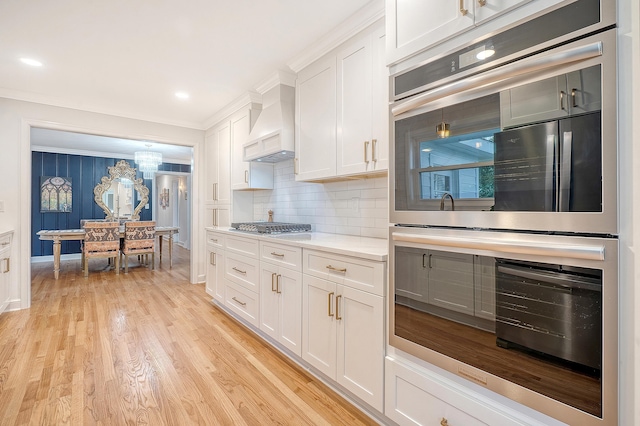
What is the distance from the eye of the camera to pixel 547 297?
3.24 ft

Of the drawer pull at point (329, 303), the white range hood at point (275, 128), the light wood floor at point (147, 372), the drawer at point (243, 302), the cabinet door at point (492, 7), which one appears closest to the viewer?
the cabinet door at point (492, 7)

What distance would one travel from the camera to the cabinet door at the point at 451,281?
1.19 metres

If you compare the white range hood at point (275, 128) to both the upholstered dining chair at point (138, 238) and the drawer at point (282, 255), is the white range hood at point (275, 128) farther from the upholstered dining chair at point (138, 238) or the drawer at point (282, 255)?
the upholstered dining chair at point (138, 238)

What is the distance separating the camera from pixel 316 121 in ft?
8.22

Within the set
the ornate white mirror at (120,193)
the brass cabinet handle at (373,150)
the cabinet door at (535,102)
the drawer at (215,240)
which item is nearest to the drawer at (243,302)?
the drawer at (215,240)

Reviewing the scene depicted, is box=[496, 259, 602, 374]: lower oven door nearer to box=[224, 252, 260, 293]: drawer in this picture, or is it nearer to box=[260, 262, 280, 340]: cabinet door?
box=[260, 262, 280, 340]: cabinet door

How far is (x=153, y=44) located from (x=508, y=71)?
2609mm

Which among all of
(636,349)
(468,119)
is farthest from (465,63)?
(636,349)

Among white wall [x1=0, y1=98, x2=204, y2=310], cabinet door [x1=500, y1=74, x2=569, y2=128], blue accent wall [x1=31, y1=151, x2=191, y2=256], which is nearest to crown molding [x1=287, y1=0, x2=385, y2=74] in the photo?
cabinet door [x1=500, y1=74, x2=569, y2=128]

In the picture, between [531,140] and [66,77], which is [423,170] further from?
[66,77]

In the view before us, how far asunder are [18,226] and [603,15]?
16.8ft

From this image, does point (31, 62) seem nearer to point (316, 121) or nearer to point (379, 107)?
point (316, 121)

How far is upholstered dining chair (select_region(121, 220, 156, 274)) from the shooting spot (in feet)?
18.7

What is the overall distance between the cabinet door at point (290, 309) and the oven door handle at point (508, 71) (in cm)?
136
